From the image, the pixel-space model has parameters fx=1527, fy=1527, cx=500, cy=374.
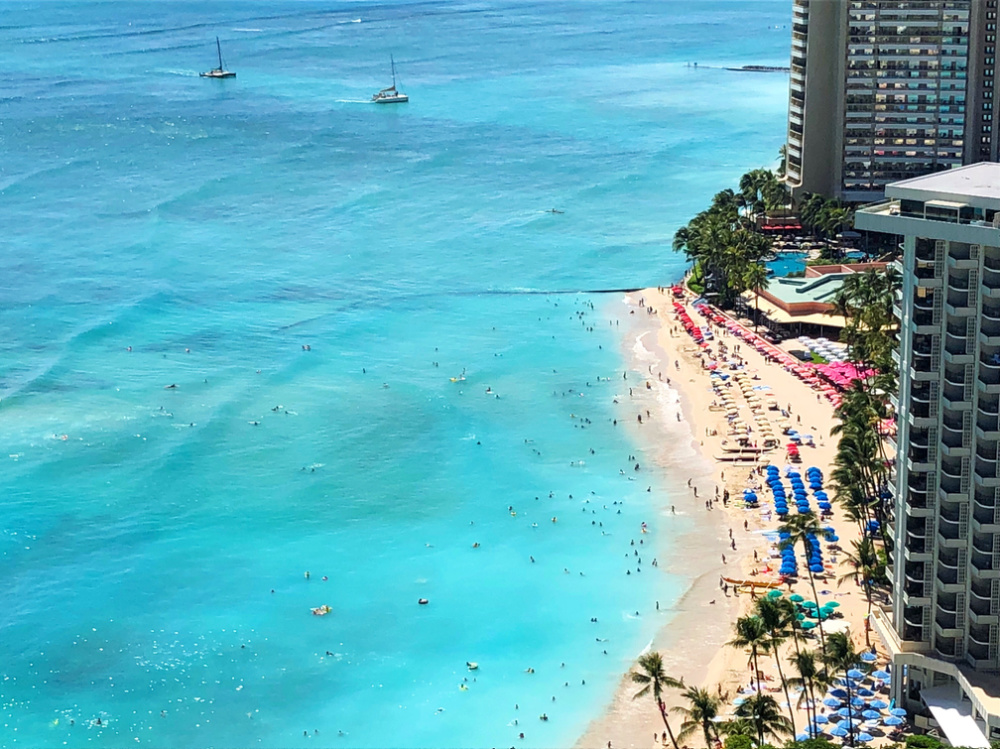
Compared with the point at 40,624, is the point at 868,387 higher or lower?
higher

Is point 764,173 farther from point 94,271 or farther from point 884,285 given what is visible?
point 94,271

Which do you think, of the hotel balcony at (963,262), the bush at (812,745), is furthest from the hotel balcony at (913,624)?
the hotel balcony at (963,262)

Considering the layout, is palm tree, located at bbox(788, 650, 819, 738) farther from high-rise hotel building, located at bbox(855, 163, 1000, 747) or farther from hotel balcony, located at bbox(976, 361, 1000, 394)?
hotel balcony, located at bbox(976, 361, 1000, 394)

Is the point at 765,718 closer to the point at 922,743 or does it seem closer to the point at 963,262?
the point at 922,743

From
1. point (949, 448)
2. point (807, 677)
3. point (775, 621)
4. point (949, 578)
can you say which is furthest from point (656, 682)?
point (949, 448)

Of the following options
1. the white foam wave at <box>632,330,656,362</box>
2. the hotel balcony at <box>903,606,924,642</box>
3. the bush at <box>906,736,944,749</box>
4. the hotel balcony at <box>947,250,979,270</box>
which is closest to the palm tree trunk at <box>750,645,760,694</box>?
the hotel balcony at <box>903,606,924,642</box>

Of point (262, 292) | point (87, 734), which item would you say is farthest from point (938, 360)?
point (262, 292)
